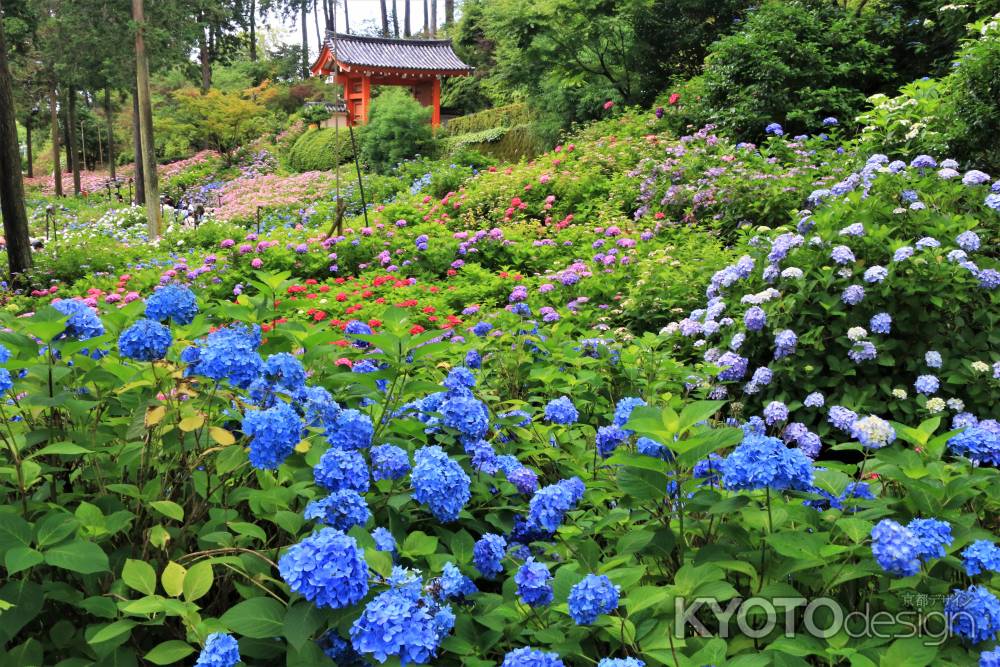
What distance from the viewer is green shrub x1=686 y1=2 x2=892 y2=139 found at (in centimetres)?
857

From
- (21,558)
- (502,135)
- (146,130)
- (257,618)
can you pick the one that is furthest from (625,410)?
(146,130)

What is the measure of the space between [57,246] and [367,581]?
1034 cm

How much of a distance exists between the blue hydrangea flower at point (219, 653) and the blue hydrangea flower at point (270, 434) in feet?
1.19

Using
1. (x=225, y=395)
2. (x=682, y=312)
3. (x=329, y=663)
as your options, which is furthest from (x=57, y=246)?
(x=329, y=663)

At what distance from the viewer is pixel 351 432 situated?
4.89 ft

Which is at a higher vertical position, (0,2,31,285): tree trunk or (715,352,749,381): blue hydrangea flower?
(0,2,31,285): tree trunk

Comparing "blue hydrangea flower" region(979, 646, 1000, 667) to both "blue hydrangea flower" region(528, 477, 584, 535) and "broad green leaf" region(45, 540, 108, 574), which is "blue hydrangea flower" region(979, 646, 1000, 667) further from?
"broad green leaf" region(45, 540, 108, 574)

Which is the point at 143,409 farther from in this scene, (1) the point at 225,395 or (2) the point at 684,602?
(2) the point at 684,602

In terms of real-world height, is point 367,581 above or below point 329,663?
above

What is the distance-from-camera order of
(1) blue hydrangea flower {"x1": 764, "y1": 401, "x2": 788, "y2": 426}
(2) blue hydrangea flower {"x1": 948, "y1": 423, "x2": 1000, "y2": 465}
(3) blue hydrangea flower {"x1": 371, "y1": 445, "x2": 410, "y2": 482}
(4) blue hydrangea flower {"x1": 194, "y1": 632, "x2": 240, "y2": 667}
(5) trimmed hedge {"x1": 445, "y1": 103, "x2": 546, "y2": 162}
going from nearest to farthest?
1. (4) blue hydrangea flower {"x1": 194, "y1": 632, "x2": 240, "y2": 667}
2. (3) blue hydrangea flower {"x1": 371, "y1": 445, "x2": 410, "y2": 482}
3. (2) blue hydrangea flower {"x1": 948, "y1": 423, "x2": 1000, "y2": 465}
4. (1) blue hydrangea flower {"x1": 764, "y1": 401, "x2": 788, "y2": 426}
5. (5) trimmed hedge {"x1": 445, "y1": 103, "x2": 546, "y2": 162}

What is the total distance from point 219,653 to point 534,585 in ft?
1.77

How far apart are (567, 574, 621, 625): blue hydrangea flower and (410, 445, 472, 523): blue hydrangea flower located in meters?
0.32

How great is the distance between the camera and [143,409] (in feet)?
5.15

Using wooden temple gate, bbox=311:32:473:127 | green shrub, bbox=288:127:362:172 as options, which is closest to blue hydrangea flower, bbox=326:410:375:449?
green shrub, bbox=288:127:362:172
